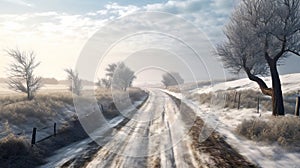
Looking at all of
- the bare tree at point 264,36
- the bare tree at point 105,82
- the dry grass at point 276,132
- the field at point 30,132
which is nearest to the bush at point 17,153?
the field at point 30,132

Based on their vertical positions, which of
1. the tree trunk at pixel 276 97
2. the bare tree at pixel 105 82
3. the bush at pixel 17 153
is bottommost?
the bush at pixel 17 153

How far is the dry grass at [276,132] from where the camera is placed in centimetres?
1120

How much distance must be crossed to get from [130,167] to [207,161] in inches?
108

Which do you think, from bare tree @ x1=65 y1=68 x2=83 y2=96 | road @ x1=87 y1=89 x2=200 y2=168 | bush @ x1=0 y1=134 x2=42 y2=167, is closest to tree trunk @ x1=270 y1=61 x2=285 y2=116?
road @ x1=87 y1=89 x2=200 y2=168

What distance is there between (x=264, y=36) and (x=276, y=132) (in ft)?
27.6

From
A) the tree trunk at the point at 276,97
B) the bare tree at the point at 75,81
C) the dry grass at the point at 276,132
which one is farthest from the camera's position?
the bare tree at the point at 75,81

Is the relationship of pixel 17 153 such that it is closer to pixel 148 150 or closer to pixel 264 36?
pixel 148 150

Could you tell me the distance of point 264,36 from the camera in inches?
701

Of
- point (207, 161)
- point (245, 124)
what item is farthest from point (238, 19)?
point (207, 161)

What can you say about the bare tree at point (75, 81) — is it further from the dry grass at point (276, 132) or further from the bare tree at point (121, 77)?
the dry grass at point (276, 132)

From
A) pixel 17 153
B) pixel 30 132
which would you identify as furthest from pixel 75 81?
pixel 17 153

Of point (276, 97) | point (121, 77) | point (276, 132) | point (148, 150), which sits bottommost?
point (148, 150)

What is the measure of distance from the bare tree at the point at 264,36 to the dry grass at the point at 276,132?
5.35 metres

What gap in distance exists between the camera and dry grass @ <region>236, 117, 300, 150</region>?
11.2 metres
